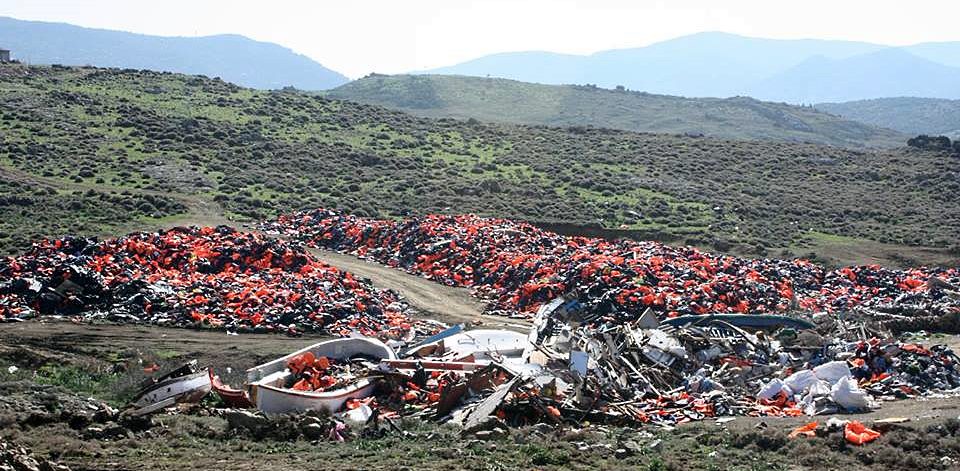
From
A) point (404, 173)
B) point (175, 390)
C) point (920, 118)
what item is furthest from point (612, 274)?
point (920, 118)

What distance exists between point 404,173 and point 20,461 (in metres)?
41.9

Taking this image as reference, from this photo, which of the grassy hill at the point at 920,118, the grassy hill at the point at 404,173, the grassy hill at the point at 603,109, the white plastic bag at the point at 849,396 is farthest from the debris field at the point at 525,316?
the grassy hill at the point at 920,118

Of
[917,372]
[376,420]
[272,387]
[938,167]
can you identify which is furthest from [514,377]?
[938,167]

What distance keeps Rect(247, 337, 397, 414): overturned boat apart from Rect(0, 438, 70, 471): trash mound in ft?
13.0

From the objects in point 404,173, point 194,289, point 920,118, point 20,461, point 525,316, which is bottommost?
point 525,316

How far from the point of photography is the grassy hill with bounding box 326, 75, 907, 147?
121750 millimetres

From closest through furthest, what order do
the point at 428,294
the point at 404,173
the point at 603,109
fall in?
the point at 428,294 < the point at 404,173 < the point at 603,109

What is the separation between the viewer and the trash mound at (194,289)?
22.9 metres

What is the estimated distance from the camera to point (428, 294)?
27.7 m

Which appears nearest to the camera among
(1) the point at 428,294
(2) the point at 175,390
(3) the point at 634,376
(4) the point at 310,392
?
(2) the point at 175,390

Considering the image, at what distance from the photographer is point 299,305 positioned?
2378 cm

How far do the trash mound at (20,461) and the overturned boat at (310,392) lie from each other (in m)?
3.95

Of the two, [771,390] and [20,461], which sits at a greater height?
[20,461]

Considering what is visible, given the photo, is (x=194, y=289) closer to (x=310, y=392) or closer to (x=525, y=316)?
(x=525, y=316)
